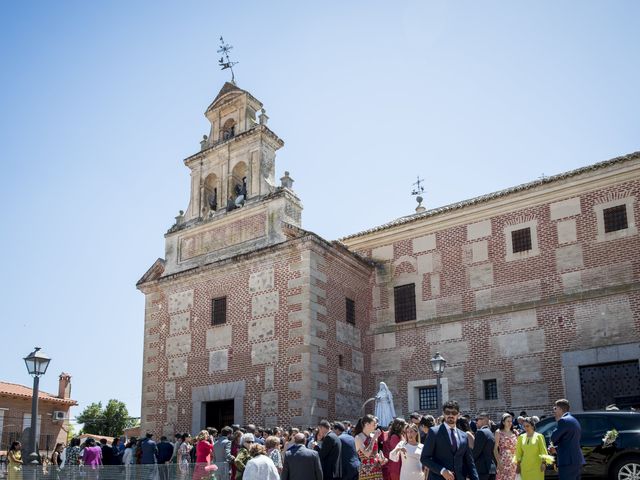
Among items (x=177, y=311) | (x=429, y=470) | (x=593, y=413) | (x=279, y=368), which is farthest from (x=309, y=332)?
(x=429, y=470)

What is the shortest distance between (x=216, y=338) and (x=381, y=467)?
1329 centimetres

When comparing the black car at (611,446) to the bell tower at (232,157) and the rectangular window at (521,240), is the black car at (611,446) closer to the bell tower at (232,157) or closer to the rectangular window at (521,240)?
the rectangular window at (521,240)

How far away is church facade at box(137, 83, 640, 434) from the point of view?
1827 cm

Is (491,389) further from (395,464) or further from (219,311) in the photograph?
(395,464)

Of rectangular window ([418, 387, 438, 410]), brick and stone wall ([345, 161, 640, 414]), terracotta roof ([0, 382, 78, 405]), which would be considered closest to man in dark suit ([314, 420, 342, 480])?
brick and stone wall ([345, 161, 640, 414])

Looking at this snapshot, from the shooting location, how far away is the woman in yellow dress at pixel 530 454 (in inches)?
364

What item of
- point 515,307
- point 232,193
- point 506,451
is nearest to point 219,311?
point 232,193

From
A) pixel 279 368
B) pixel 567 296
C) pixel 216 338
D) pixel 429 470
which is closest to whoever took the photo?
pixel 429 470

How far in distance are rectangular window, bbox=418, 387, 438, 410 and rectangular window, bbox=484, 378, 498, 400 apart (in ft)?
5.02

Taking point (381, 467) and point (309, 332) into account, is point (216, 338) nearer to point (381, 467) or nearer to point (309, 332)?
point (309, 332)

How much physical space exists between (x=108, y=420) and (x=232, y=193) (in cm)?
3749

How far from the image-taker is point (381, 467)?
9062 millimetres

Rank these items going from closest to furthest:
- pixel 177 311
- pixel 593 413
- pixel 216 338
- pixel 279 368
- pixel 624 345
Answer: pixel 593 413 → pixel 624 345 → pixel 279 368 → pixel 216 338 → pixel 177 311

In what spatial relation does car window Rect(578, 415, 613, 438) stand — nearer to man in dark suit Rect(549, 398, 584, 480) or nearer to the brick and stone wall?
man in dark suit Rect(549, 398, 584, 480)
